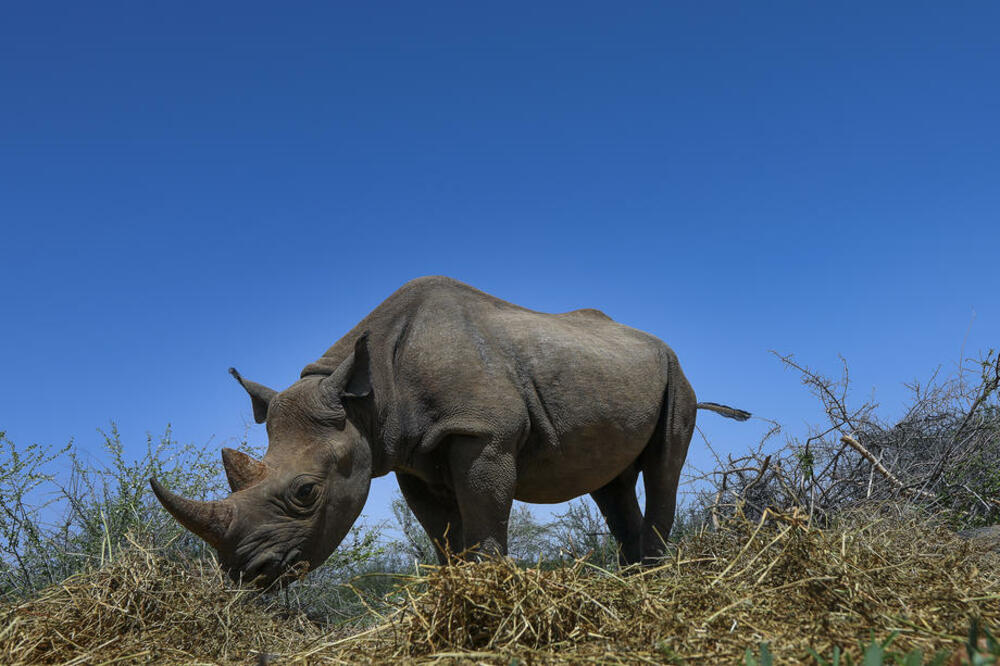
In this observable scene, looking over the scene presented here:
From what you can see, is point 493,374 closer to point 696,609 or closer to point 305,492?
point 305,492

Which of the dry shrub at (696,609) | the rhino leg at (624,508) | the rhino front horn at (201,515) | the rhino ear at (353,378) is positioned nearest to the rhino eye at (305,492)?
the rhino front horn at (201,515)

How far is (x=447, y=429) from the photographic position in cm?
518

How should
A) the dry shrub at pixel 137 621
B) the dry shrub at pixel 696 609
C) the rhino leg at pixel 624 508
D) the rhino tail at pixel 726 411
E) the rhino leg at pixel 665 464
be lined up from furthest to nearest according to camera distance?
the rhino tail at pixel 726 411, the rhino leg at pixel 624 508, the rhino leg at pixel 665 464, the dry shrub at pixel 137 621, the dry shrub at pixel 696 609

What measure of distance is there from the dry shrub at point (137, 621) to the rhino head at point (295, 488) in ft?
3.27

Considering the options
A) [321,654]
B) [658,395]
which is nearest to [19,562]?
[321,654]

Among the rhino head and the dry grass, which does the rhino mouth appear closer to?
the rhino head

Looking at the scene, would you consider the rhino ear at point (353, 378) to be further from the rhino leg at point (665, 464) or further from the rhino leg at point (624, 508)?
the rhino leg at point (624, 508)

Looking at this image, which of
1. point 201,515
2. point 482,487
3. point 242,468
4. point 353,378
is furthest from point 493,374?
point 201,515

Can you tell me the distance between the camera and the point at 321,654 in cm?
262

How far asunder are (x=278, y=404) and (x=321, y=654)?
9.84 feet

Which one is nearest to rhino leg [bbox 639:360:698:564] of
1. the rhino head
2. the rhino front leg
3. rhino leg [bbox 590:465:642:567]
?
rhino leg [bbox 590:465:642:567]

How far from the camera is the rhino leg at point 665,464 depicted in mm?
6469

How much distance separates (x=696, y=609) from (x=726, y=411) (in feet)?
18.1

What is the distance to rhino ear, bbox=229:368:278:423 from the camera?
19.3 feet
